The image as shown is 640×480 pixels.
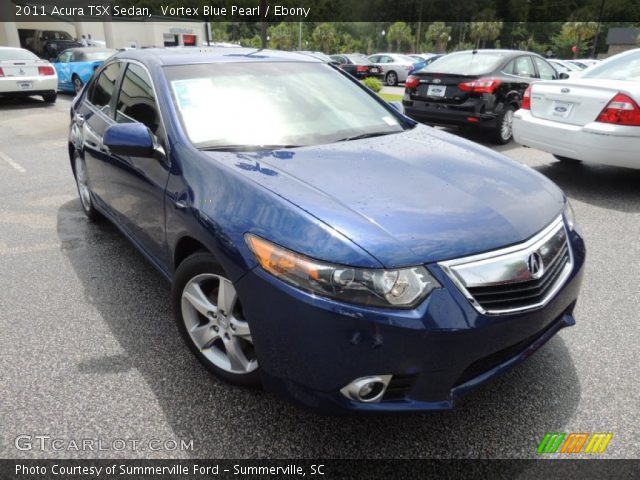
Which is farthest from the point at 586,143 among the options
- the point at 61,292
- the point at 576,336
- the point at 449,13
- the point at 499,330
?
the point at 449,13

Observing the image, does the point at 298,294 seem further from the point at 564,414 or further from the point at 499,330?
the point at 564,414

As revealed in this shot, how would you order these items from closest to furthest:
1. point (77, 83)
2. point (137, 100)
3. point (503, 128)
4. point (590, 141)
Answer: point (137, 100) < point (590, 141) < point (503, 128) < point (77, 83)

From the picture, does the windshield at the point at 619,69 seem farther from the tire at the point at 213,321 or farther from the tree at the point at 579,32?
the tree at the point at 579,32

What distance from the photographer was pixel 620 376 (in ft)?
7.97

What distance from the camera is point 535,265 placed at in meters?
1.91

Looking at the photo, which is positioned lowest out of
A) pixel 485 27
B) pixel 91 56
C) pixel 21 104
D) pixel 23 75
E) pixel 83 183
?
pixel 21 104

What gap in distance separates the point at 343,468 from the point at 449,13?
95373 mm

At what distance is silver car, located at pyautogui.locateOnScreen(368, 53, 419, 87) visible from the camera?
22.3 meters

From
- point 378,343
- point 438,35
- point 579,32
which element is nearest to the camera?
point 378,343

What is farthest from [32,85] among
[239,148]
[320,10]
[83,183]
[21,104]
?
[320,10]

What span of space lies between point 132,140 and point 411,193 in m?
1.48

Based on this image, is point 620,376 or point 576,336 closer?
point 620,376

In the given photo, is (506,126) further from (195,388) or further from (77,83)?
(77,83)

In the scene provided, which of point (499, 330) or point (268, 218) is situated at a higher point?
point (268, 218)
